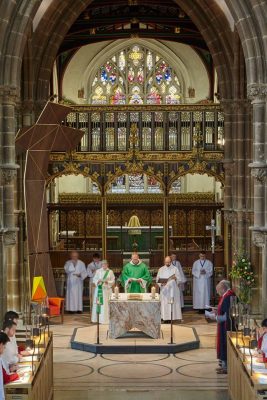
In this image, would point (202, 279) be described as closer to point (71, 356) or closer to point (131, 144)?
point (131, 144)

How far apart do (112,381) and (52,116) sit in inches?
280

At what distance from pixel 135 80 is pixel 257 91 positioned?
61.0 ft

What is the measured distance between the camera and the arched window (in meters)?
34.3

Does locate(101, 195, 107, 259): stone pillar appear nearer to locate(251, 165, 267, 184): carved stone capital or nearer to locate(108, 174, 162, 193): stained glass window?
locate(251, 165, 267, 184): carved stone capital

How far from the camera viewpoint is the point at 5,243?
16391 mm

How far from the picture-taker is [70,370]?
1556 centimetres

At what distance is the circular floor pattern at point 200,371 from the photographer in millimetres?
14953

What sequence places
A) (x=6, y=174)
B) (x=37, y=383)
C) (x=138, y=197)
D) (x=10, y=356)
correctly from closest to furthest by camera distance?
(x=37, y=383) → (x=10, y=356) → (x=6, y=174) → (x=138, y=197)

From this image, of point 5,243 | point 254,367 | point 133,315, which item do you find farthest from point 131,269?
point 254,367

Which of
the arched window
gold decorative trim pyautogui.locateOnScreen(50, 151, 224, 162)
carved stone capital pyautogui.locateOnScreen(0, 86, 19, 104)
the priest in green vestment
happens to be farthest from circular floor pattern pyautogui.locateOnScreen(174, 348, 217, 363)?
the arched window

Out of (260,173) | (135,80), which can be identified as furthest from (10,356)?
(135,80)

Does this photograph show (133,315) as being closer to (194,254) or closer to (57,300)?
(57,300)

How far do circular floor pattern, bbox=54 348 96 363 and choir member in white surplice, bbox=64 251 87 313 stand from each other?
207 inches

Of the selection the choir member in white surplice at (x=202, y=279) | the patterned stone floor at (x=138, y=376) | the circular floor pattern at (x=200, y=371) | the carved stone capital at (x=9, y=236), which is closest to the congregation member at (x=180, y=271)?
the choir member in white surplice at (x=202, y=279)
